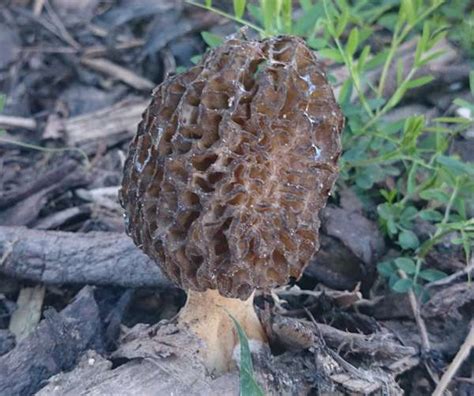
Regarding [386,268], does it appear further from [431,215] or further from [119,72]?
[119,72]

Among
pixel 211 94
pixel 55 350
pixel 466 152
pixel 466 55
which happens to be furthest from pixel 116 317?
pixel 466 55

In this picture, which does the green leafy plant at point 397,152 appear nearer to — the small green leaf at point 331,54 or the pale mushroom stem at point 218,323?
the small green leaf at point 331,54

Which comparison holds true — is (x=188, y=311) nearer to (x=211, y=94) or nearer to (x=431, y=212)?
(x=211, y=94)

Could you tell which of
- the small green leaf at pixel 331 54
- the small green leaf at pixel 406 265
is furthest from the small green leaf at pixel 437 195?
the small green leaf at pixel 331 54

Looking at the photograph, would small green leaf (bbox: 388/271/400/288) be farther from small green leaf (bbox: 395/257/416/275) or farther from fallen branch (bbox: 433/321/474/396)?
fallen branch (bbox: 433/321/474/396)

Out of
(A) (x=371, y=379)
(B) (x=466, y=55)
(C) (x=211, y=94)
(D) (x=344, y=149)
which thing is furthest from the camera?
(B) (x=466, y=55)

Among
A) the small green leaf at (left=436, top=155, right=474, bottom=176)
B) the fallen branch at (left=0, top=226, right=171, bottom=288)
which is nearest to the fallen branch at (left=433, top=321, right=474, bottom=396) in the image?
the small green leaf at (left=436, top=155, right=474, bottom=176)

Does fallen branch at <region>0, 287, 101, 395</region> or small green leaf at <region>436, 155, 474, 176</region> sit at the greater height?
small green leaf at <region>436, 155, 474, 176</region>
